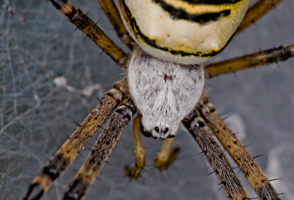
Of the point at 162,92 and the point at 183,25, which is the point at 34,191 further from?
the point at 183,25

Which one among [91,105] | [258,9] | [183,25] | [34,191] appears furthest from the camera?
[91,105]

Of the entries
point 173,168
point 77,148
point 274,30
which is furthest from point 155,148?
point 274,30

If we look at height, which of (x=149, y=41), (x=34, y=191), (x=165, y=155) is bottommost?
(x=34, y=191)

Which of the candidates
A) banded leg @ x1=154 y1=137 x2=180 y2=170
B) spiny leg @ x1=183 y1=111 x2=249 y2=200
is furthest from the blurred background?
spiny leg @ x1=183 y1=111 x2=249 y2=200

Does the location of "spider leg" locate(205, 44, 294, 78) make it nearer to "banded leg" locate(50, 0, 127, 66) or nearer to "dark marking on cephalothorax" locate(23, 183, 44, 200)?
"banded leg" locate(50, 0, 127, 66)

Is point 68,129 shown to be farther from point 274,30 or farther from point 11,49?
point 274,30

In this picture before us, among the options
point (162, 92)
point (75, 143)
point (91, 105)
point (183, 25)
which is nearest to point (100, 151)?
point (75, 143)

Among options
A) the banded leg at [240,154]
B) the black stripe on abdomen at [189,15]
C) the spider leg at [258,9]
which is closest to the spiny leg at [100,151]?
the banded leg at [240,154]
